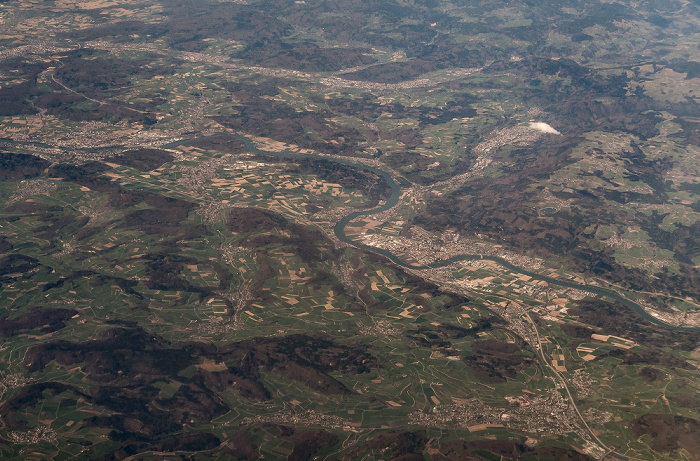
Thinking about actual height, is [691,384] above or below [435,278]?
above

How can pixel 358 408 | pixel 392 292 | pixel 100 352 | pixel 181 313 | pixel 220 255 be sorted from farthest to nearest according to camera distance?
pixel 220 255 → pixel 392 292 → pixel 181 313 → pixel 100 352 → pixel 358 408

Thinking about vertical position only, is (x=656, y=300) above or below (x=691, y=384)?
below

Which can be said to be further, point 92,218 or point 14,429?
point 92,218

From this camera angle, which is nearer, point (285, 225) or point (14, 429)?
point (14, 429)

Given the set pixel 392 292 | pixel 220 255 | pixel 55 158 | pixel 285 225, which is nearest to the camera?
pixel 392 292

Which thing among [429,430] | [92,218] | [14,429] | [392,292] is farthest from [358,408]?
[92,218]

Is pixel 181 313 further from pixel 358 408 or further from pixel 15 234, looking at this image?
pixel 15 234

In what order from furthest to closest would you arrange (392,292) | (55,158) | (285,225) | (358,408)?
(55,158) < (285,225) < (392,292) < (358,408)

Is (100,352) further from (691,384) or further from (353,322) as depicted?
(691,384)

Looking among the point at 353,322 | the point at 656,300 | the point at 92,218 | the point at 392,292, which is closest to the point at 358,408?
the point at 353,322
